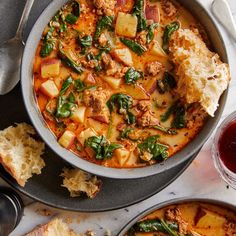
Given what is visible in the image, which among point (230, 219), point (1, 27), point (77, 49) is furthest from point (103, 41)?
point (230, 219)

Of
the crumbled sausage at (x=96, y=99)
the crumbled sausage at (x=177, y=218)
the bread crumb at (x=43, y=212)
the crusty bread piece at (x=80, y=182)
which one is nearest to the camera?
the crumbled sausage at (x=96, y=99)

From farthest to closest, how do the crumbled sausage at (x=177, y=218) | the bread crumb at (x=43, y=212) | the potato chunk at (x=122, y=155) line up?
the bread crumb at (x=43, y=212) < the crumbled sausage at (x=177, y=218) < the potato chunk at (x=122, y=155)

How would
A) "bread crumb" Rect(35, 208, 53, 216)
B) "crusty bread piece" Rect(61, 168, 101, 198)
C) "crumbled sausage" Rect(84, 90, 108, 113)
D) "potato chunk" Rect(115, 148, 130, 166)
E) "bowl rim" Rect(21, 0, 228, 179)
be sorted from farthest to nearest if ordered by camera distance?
"bread crumb" Rect(35, 208, 53, 216) → "crusty bread piece" Rect(61, 168, 101, 198) → "potato chunk" Rect(115, 148, 130, 166) → "crumbled sausage" Rect(84, 90, 108, 113) → "bowl rim" Rect(21, 0, 228, 179)

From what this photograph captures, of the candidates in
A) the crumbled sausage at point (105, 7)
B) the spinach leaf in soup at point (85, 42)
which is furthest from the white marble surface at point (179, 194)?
the spinach leaf in soup at point (85, 42)

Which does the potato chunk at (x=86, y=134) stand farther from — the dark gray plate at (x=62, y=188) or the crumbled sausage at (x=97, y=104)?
the dark gray plate at (x=62, y=188)

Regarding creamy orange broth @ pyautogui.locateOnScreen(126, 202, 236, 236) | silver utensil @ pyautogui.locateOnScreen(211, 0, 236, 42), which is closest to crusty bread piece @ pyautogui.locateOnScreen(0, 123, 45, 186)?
creamy orange broth @ pyautogui.locateOnScreen(126, 202, 236, 236)

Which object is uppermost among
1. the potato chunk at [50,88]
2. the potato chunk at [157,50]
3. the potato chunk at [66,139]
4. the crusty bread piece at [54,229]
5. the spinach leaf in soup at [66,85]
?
the potato chunk at [157,50]

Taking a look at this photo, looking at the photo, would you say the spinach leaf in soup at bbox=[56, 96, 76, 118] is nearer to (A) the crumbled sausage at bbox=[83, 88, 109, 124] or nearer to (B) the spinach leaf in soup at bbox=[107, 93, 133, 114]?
(A) the crumbled sausage at bbox=[83, 88, 109, 124]
